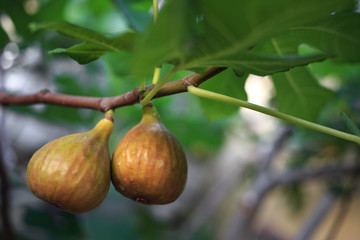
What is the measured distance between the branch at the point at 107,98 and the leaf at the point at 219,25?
10 centimetres

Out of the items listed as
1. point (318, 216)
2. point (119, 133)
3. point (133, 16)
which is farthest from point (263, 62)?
point (119, 133)

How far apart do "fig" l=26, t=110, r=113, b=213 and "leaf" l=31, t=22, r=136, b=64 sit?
0.13m

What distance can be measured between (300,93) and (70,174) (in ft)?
1.84

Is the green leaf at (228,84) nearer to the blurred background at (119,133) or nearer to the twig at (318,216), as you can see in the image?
the blurred background at (119,133)

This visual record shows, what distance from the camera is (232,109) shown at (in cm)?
85

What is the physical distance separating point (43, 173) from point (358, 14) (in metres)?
0.54

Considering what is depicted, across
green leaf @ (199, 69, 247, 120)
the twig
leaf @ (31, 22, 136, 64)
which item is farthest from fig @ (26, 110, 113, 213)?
the twig

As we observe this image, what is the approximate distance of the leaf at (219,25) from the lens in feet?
0.86

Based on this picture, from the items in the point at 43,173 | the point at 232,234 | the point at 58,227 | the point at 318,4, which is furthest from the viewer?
the point at 232,234

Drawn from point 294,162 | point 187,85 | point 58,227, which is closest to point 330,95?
point 187,85

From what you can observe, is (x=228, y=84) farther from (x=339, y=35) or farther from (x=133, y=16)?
(x=133, y=16)

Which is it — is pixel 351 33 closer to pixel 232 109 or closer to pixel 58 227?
pixel 232 109

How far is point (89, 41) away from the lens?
411mm

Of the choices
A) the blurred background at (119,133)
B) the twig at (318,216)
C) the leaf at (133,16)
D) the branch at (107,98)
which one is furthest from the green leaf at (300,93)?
the twig at (318,216)
